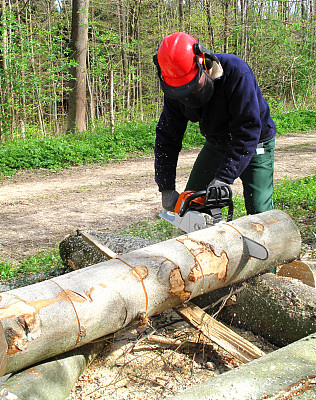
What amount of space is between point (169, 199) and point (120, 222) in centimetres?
227

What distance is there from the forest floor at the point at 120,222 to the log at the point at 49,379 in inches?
5.5

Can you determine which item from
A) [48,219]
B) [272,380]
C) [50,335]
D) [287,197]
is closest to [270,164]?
[272,380]

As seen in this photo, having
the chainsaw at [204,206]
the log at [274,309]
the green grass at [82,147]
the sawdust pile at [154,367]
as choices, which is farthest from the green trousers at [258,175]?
the green grass at [82,147]

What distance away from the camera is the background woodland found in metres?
10.7

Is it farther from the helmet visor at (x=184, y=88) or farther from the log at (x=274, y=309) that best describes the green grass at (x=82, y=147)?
the log at (x=274, y=309)

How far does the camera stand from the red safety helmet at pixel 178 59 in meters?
2.48

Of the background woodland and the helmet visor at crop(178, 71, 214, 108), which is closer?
the helmet visor at crop(178, 71, 214, 108)

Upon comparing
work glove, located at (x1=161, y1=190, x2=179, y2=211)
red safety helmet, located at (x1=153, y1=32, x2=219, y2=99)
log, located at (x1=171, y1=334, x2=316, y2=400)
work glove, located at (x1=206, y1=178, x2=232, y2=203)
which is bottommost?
log, located at (x1=171, y1=334, x2=316, y2=400)

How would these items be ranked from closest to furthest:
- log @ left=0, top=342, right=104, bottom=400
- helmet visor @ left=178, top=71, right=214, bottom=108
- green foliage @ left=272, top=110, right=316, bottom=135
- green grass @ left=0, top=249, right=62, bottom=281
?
log @ left=0, top=342, right=104, bottom=400 → helmet visor @ left=178, top=71, right=214, bottom=108 → green grass @ left=0, top=249, right=62, bottom=281 → green foliage @ left=272, top=110, right=316, bottom=135

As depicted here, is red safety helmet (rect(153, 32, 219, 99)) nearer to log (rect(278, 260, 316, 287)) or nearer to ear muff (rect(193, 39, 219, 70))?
ear muff (rect(193, 39, 219, 70))

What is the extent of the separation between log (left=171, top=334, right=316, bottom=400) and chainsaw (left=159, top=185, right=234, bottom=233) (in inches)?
41.5

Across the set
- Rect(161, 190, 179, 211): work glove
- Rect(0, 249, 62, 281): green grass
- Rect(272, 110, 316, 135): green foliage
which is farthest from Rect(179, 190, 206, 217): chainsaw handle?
Rect(272, 110, 316, 135): green foliage

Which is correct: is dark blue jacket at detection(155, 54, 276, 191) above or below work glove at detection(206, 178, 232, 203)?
above

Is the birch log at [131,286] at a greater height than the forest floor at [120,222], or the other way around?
the birch log at [131,286]
